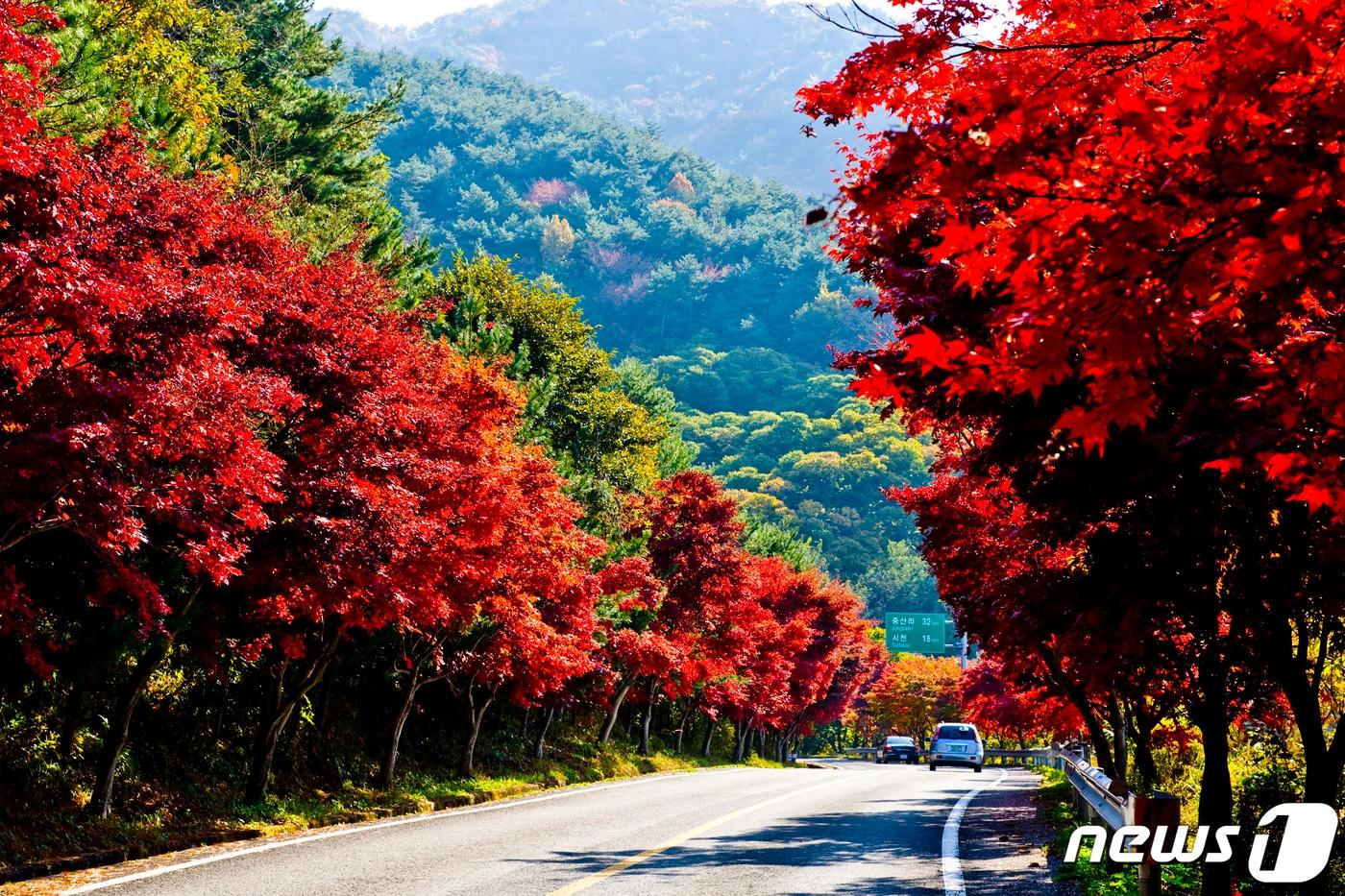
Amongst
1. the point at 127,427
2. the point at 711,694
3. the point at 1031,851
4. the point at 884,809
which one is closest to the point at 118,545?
the point at 127,427

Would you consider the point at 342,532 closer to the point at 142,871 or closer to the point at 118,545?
the point at 118,545

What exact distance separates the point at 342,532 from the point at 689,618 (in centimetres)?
2134

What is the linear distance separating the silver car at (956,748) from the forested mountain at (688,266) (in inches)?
1783

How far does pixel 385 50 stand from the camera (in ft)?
486

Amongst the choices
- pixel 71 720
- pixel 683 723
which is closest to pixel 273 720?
pixel 71 720

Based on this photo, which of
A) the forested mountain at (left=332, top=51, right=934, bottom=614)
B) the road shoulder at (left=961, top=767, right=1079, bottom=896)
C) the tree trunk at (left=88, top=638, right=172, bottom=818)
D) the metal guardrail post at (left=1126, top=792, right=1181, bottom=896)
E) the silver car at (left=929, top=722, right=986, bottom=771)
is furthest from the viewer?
the forested mountain at (left=332, top=51, right=934, bottom=614)

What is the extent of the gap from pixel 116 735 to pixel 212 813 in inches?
74.6

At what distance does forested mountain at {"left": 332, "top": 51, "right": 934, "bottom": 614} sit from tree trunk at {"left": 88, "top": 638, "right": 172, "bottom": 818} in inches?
3045

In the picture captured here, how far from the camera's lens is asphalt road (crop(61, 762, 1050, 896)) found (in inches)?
375

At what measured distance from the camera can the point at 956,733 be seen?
147 feet

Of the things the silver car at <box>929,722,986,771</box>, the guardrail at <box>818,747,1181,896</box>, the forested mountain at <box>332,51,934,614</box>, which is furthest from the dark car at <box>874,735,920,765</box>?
the guardrail at <box>818,747,1181,896</box>

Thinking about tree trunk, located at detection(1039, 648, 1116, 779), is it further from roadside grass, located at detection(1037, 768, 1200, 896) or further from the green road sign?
the green road sign

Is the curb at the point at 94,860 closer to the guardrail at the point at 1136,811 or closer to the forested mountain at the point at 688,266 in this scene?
the guardrail at the point at 1136,811

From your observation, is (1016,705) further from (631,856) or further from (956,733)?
(631,856)
